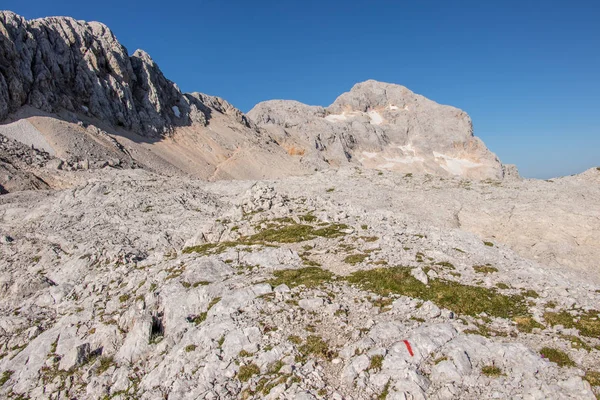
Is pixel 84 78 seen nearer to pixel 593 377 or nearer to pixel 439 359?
pixel 439 359

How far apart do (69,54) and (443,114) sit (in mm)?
135251

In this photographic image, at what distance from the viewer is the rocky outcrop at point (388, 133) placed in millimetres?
138000

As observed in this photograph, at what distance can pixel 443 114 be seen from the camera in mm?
157375

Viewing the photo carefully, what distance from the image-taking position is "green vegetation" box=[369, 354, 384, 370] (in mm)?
10577

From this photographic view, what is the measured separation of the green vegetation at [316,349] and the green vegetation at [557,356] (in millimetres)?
6126

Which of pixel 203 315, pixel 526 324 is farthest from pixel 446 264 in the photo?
pixel 203 315

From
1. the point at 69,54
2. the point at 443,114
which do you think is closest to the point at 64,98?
the point at 69,54

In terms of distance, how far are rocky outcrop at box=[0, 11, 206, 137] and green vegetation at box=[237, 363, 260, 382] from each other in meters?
82.1

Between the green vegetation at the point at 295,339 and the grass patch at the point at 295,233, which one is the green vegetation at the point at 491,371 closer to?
the green vegetation at the point at 295,339

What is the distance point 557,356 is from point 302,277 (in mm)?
9550

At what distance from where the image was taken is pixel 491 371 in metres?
10.1

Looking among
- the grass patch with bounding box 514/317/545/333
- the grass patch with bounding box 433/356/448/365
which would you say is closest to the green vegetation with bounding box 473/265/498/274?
the grass patch with bounding box 514/317/545/333

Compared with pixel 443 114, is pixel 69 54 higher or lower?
lower

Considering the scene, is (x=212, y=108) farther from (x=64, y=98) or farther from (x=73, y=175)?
(x=73, y=175)
